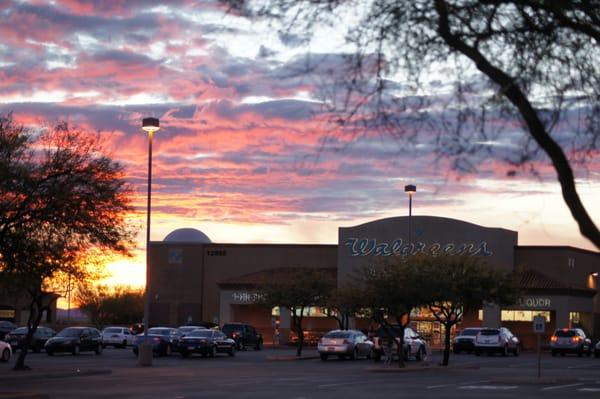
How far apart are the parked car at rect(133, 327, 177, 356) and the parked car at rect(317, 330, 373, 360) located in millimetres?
8322

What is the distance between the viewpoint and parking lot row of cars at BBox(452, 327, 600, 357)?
A: 67688 mm

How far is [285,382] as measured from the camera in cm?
3428

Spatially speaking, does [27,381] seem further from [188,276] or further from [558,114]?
[188,276]

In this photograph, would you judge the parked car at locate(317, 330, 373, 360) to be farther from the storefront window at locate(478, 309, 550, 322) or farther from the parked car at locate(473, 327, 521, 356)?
the storefront window at locate(478, 309, 550, 322)

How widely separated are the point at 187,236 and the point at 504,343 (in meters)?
38.8

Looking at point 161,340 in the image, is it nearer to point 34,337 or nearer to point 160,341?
point 160,341

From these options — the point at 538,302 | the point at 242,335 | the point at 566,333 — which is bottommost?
the point at 242,335

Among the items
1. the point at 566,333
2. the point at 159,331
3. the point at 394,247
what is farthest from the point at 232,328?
the point at 394,247

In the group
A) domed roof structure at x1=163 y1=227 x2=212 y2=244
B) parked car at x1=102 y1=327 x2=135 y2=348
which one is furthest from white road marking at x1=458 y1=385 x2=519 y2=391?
domed roof structure at x1=163 y1=227 x2=212 y2=244

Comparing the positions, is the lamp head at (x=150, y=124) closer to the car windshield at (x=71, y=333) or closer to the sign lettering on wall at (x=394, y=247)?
the car windshield at (x=71, y=333)

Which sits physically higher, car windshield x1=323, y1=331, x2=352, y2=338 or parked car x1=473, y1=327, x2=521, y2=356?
car windshield x1=323, y1=331, x2=352, y2=338

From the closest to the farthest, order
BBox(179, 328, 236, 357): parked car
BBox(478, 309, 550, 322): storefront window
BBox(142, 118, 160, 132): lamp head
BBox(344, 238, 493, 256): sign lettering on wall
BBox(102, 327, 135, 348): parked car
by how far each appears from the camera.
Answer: BBox(142, 118, 160, 132): lamp head, BBox(179, 328, 236, 357): parked car, BBox(102, 327, 135, 348): parked car, BBox(478, 309, 550, 322): storefront window, BBox(344, 238, 493, 256): sign lettering on wall

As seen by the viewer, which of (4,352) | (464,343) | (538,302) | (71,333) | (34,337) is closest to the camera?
(4,352)

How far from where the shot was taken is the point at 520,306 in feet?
280
